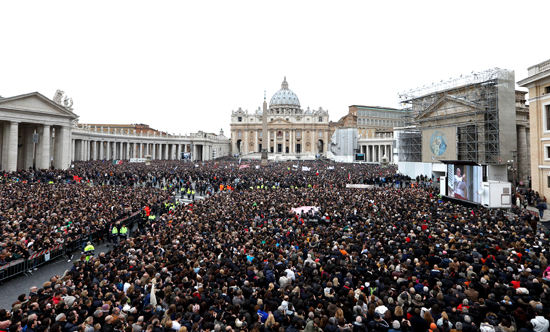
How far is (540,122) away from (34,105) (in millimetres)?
50406

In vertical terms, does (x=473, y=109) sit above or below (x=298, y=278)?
above

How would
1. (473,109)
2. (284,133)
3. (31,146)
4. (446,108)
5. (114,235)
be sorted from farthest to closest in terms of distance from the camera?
(284,133) < (31,146) < (446,108) < (473,109) < (114,235)

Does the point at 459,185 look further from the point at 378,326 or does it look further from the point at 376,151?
the point at 376,151

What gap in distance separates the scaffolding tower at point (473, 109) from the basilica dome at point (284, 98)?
10109 centimetres

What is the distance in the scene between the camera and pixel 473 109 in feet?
101

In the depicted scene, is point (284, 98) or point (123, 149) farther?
point (284, 98)

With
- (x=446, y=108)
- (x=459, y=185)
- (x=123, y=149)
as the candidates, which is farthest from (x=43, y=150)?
(x=446, y=108)

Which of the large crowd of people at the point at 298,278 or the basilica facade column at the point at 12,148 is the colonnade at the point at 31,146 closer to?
the basilica facade column at the point at 12,148

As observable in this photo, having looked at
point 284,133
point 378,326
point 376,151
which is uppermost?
point 284,133

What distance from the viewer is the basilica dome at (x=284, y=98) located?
139500 mm

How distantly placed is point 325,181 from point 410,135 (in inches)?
739

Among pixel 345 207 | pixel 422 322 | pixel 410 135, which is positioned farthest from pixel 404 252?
pixel 410 135

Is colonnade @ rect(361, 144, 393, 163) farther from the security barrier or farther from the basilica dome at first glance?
the security barrier

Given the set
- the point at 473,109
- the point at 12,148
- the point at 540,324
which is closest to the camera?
the point at 540,324
